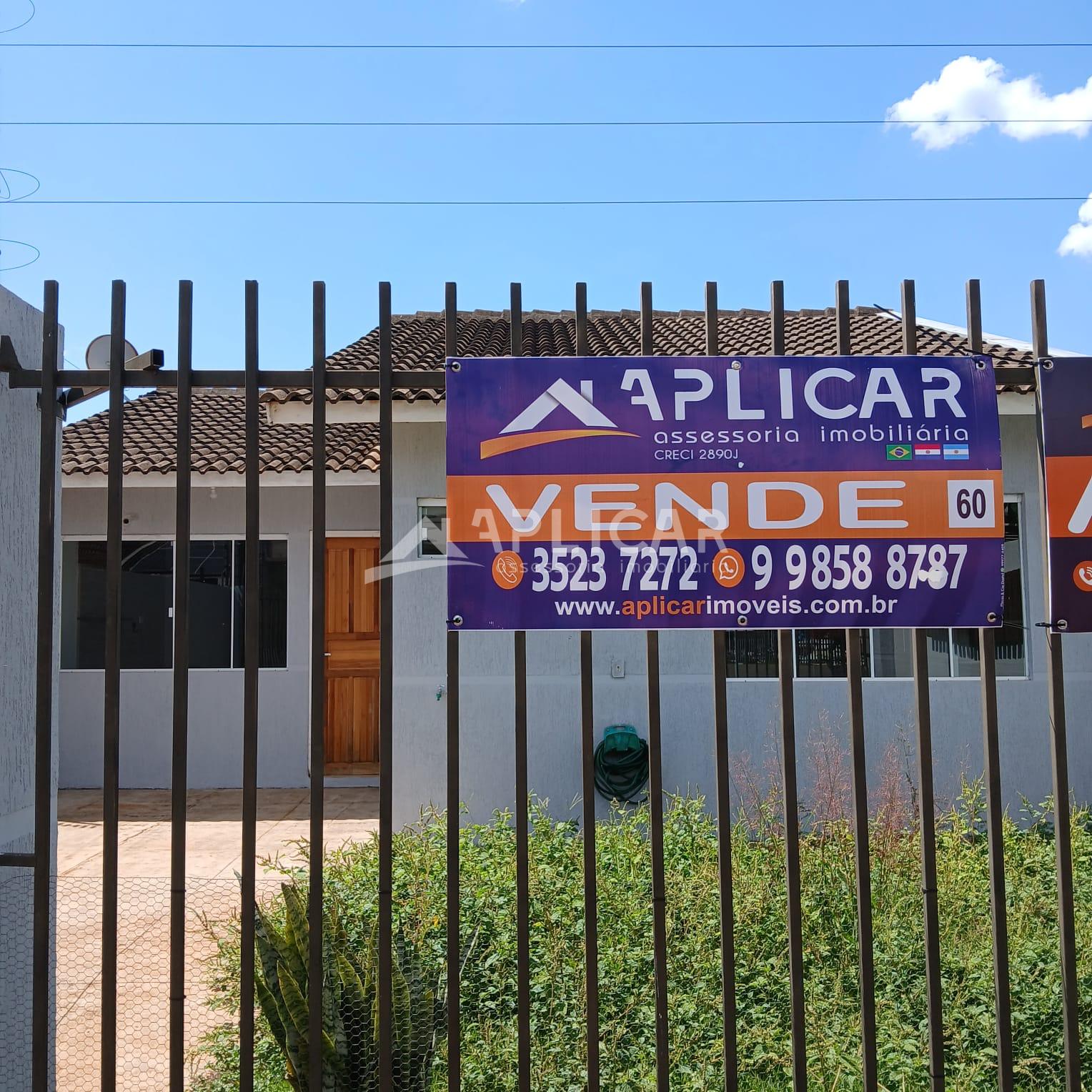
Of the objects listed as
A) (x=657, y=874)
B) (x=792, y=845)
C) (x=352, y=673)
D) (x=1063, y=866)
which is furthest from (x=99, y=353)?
(x=352, y=673)

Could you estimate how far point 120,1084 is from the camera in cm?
353

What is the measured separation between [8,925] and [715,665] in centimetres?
231

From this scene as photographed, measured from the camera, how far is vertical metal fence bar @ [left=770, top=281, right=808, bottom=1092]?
256 centimetres

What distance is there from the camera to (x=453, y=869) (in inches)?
102

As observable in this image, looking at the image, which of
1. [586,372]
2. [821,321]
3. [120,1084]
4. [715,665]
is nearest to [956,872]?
[715,665]

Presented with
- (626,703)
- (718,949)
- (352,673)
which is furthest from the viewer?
(352,673)

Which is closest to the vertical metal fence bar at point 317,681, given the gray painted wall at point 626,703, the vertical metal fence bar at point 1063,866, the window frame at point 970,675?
the vertical metal fence bar at point 1063,866

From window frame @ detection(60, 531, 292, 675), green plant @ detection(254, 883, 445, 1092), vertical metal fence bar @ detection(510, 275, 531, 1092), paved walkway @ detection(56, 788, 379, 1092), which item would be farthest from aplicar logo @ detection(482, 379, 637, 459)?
window frame @ detection(60, 531, 292, 675)

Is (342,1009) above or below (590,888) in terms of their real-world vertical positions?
below

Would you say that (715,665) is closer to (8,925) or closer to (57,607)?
(57,607)

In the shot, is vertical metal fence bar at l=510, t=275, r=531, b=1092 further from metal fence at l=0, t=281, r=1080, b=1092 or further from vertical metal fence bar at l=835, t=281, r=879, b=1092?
vertical metal fence bar at l=835, t=281, r=879, b=1092

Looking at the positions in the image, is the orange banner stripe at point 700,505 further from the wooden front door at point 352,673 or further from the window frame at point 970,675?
the wooden front door at point 352,673

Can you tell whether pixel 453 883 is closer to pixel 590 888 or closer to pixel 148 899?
pixel 590 888

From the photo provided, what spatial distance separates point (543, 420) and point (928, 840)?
166cm
